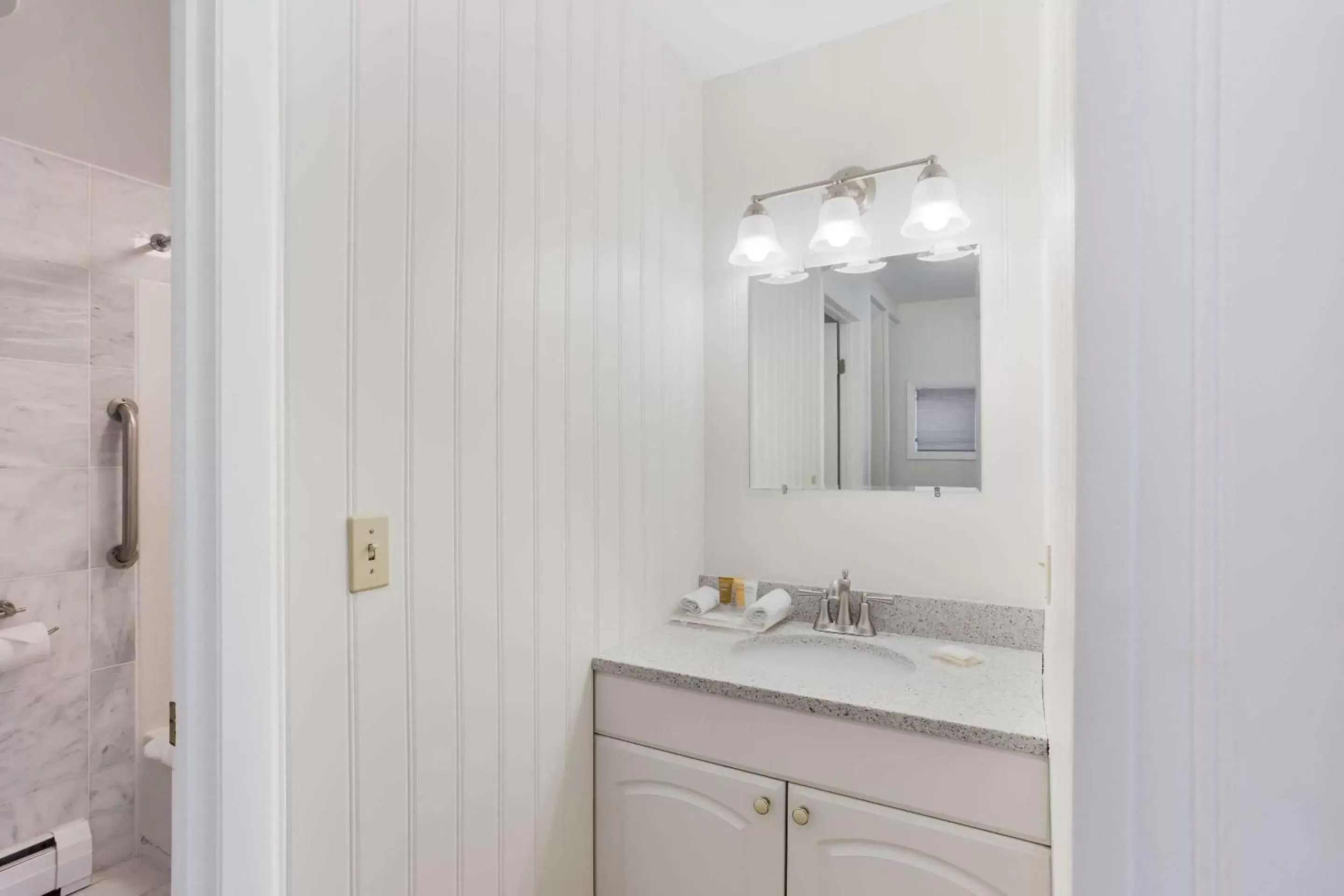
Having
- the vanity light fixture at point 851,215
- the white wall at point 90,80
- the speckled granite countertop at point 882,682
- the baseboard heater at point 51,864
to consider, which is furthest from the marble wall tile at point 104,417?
the vanity light fixture at point 851,215

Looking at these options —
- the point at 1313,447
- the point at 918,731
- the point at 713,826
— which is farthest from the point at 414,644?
the point at 1313,447

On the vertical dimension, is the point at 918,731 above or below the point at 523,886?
above

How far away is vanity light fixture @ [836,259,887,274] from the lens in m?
1.73

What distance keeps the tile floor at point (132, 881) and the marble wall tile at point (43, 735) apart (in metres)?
0.33

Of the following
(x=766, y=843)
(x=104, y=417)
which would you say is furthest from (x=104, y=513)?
(x=766, y=843)

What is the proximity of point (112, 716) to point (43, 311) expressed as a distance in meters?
1.26

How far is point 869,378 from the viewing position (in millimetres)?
1749

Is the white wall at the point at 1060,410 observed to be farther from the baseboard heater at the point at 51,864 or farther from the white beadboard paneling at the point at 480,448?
the baseboard heater at the point at 51,864

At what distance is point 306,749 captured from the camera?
87cm

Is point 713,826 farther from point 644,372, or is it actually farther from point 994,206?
point 994,206

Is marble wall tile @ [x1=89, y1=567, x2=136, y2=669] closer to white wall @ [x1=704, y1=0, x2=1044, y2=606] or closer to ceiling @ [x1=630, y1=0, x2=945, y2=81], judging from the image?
white wall @ [x1=704, y1=0, x2=1044, y2=606]

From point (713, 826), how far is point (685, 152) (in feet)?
5.85

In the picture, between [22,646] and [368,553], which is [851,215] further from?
[22,646]

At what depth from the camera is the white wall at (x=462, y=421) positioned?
0.89 m
